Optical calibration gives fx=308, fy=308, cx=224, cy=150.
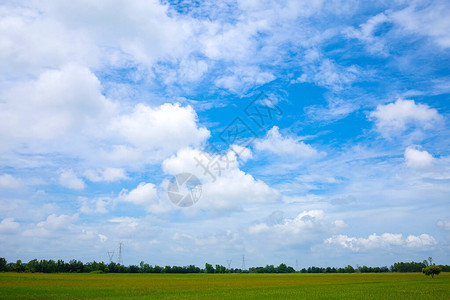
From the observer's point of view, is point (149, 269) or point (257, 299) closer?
point (257, 299)

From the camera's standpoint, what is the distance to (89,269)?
476 feet

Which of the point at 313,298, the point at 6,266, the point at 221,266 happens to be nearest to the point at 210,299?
the point at 313,298

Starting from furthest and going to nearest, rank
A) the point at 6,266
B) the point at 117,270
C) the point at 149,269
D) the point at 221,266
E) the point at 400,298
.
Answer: the point at 221,266, the point at 149,269, the point at 117,270, the point at 6,266, the point at 400,298

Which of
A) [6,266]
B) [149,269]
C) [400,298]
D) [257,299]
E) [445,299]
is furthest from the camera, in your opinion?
[149,269]

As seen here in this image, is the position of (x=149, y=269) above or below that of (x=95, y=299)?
below

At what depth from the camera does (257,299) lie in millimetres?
35812

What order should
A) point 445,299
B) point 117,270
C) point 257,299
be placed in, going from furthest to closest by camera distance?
point 117,270 < point 257,299 < point 445,299

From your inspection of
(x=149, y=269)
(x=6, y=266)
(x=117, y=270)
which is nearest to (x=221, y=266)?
(x=149, y=269)

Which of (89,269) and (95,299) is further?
(89,269)

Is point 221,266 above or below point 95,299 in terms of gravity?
below

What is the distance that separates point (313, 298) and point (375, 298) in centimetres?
666

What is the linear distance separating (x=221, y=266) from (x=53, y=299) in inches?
6700

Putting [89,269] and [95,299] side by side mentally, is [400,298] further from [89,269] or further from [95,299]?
[89,269]

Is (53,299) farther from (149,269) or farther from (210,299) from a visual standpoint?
(149,269)
